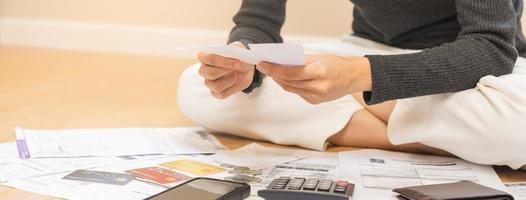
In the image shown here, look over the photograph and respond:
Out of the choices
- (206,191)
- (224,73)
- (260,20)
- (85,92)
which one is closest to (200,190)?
(206,191)

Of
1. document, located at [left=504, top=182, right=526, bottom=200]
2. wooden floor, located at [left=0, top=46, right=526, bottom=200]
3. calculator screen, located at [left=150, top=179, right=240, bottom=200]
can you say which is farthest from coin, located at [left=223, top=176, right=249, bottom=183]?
document, located at [left=504, top=182, right=526, bottom=200]

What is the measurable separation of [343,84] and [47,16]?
180 centimetres

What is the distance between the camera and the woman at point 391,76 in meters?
0.89

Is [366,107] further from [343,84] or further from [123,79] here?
[123,79]

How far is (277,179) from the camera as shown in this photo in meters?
0.86

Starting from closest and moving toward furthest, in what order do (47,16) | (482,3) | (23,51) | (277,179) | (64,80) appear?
(277,179) < (482,3) < (64,80) < (23,51) < (47,16)

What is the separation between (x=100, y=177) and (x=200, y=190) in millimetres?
182

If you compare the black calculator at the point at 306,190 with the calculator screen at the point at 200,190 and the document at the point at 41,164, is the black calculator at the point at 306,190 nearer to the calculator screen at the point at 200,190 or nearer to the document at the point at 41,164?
the calculator screen at the point at 200,190

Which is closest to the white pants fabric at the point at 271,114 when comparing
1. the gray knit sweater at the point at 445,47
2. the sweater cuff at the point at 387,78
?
the gray knit sweater at the point at 445,47

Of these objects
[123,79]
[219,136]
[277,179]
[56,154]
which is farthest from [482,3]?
[123,79]

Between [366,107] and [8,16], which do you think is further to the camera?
[8,16]

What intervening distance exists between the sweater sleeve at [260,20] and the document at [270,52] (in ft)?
1.20

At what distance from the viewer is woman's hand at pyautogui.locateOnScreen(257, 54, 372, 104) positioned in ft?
2.72

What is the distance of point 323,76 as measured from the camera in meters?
0.84
